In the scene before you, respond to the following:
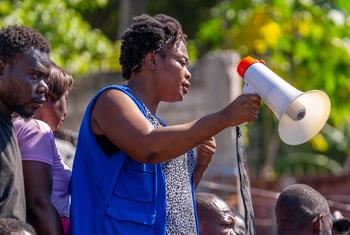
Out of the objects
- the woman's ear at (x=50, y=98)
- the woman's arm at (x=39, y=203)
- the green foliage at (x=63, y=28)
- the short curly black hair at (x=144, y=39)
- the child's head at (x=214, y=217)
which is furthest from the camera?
the green foliage at (x=63, y=28)

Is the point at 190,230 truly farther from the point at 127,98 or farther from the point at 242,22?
the point at 242,22

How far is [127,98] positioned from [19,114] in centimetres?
43

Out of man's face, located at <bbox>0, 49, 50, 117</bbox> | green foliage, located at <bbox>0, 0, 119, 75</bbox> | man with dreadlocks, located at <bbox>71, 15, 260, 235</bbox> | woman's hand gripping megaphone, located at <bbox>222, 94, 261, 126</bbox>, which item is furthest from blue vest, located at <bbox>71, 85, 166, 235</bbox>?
green foliage, located at <bbox>0, 0, 119, 75</bbox>

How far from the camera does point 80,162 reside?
4488mm

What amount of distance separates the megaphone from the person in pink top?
0.87m

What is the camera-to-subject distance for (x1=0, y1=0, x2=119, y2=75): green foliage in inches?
425

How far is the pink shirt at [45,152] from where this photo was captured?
4512mm

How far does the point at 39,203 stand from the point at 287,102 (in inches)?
42.3

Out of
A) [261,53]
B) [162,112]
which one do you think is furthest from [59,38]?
[261,53]

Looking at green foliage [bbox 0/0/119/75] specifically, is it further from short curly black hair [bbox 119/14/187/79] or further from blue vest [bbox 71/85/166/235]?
blue vest [bbox 71/85/166/235]

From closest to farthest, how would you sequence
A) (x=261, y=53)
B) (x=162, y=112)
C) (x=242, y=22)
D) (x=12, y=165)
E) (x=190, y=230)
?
1. (x=12, y=165)
2. (x=190, y=230)
3. (x=162, y=112)
4. (x=242, y=22)
5. (x=261, y=53)

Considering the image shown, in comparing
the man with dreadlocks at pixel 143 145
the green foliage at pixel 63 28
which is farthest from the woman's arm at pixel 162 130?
the green foliage at pixel 63 28

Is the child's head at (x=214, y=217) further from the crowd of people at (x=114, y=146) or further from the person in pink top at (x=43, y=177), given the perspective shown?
the person in pink top at (x=43, y=177)

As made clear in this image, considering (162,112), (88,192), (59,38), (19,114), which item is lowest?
(162,112)
